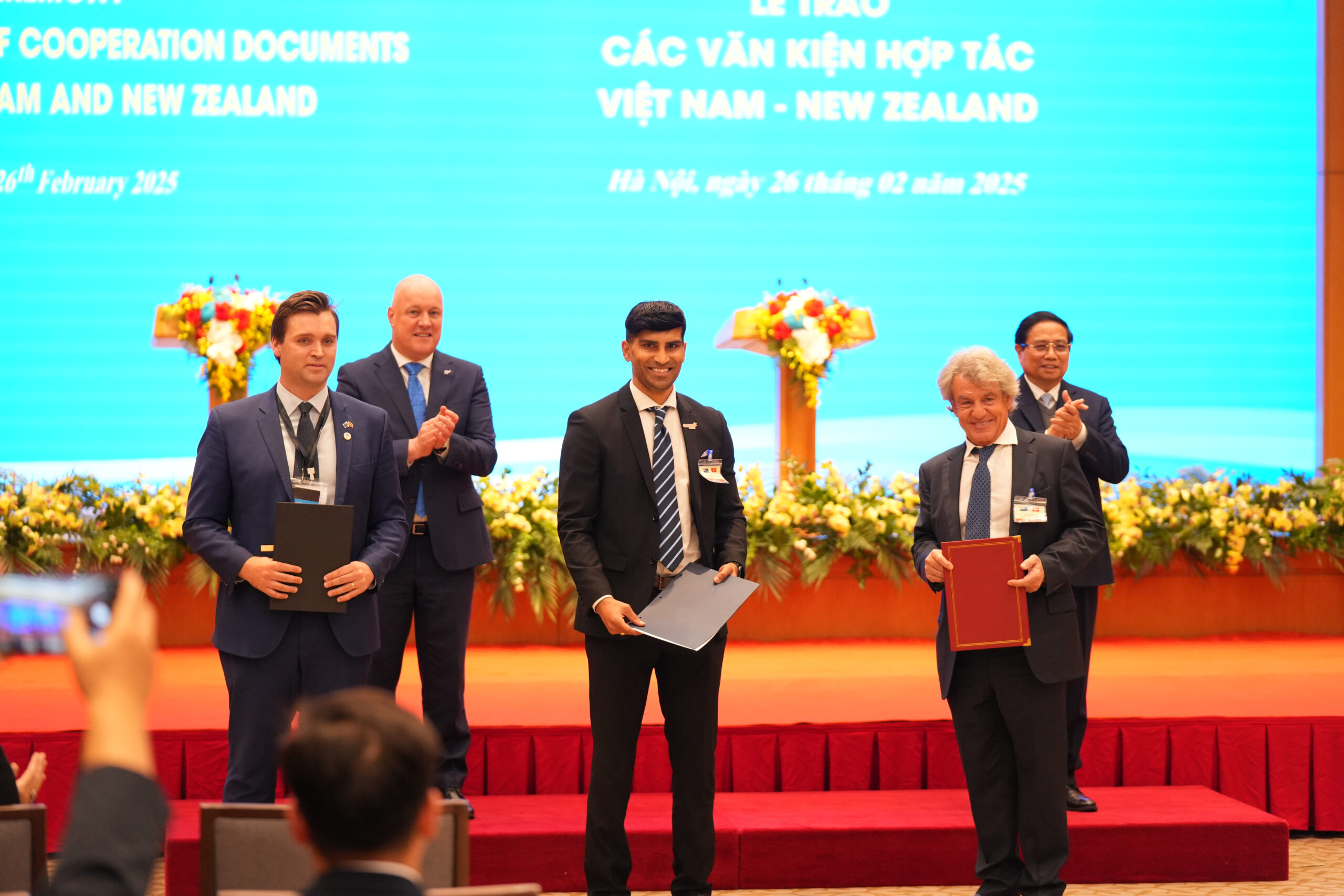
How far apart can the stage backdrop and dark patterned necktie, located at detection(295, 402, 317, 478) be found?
3.77m

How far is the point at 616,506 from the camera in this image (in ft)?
9.33

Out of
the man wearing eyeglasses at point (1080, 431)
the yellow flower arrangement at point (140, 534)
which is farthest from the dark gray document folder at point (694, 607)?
the yellow flower arrangement at point (140, 534)

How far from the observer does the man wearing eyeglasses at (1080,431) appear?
339 centimetres

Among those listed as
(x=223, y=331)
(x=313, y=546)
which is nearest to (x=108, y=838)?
(x=313, y=546)

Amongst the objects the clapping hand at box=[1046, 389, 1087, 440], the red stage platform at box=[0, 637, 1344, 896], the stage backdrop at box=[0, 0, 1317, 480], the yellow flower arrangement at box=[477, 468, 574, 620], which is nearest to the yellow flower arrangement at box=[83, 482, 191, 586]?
the red stage platform at box=[0, 637, 1344, 896]

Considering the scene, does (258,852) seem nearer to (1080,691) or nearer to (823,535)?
(1080,691)

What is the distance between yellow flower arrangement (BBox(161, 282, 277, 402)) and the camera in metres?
4.70

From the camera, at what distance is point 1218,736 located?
371 centimetres

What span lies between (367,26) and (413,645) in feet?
10.6

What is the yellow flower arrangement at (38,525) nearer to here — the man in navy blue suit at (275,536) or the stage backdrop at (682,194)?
the stage backdrop at (682,194)

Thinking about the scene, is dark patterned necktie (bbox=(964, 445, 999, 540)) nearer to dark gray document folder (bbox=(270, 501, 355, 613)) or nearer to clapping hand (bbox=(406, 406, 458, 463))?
clapping hand (bbox=(406, 406, 458, 463))

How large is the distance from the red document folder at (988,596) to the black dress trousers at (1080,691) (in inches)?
26.8

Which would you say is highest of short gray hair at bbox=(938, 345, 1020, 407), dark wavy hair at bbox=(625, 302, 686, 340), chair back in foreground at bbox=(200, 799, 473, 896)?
dark wavy hair at bbox=(625, 302, 686, 340)

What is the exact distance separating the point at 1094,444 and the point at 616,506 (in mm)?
1398
